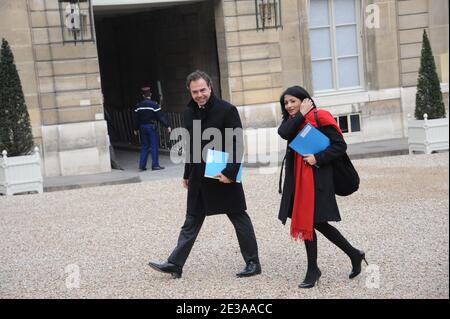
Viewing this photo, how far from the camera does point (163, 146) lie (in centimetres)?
1983

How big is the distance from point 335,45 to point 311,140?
39.0ft

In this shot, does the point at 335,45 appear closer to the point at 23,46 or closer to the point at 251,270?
the point at 23,46

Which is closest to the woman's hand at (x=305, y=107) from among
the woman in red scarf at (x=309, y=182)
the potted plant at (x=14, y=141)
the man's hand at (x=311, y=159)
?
the woman in red scarf at (x=309, y=182)

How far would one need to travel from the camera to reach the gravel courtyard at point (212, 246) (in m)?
6.87

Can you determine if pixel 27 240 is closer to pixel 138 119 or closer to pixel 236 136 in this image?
pixel 236 136

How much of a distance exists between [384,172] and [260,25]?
487 centimetres

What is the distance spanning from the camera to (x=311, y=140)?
6.60m

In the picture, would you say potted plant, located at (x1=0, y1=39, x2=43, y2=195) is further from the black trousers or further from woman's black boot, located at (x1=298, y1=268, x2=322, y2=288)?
woman's black boot, located at (x1=298, y1=268, x2=322, y2=288)

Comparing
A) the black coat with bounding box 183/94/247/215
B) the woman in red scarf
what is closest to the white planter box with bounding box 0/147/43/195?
Result: the black coat with bounding box 183/94/247/215

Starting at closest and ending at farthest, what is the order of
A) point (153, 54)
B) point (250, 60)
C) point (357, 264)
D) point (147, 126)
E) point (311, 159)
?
point (311, 159) → point (357, 264) → point (147, 126) → point (250, 60) → point (153, 54)

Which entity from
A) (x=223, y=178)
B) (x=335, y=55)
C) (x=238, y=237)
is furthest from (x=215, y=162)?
(x=335, y=55)

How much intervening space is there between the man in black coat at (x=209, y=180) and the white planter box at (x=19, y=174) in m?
6.96

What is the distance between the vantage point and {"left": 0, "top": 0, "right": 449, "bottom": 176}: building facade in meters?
15.9
